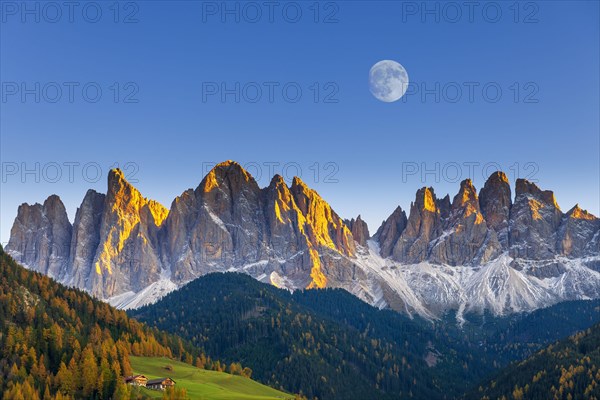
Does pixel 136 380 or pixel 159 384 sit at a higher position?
pixel 136 380

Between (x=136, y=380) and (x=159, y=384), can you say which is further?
(x=159, y=384)

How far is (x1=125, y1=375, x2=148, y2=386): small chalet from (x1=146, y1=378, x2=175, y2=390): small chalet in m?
1.39

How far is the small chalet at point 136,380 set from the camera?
173250 mm

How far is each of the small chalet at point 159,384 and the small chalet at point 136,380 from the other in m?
1.39

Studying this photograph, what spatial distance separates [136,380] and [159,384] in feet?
18.3

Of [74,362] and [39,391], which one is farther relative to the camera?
[74,362]

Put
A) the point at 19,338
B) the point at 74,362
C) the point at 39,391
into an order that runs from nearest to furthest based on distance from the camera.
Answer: the point at 39,391 → the point at 74,362 → the point at 19,338

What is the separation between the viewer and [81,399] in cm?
16100

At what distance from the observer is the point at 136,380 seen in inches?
6870

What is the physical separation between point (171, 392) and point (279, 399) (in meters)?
40.1

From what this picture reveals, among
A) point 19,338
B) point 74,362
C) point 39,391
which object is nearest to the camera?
point 39,391

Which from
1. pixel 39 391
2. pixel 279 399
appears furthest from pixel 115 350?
pixel 279 399

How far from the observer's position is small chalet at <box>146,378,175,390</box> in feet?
578

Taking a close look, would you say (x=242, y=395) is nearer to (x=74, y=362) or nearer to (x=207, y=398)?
(x=207, y=398)
